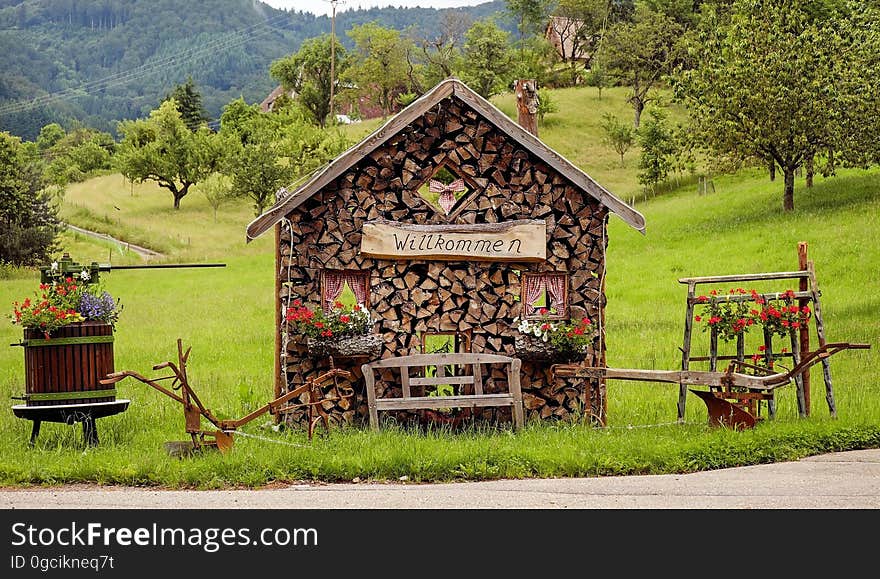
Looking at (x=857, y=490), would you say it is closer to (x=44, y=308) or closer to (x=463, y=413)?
(x=463, y=413)

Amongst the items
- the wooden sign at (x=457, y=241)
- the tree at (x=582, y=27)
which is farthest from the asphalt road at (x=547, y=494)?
the tree at (x=582, y=27)

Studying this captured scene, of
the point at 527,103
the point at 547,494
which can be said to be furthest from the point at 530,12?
the point at 547,494

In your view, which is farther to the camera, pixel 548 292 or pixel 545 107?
pixel 545 107

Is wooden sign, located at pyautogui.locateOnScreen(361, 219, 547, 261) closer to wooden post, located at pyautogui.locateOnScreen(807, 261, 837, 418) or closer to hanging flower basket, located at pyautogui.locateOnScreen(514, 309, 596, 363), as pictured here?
hanging flower basket, located at pyautogui.locateOnScreen(514, 309, 596, 363)

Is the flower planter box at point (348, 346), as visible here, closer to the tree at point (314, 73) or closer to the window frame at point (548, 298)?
the window frame at point (548, 298)

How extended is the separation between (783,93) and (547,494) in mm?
29596

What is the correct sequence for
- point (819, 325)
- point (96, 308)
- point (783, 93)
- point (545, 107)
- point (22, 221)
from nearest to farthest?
point (96, 308)
point (819, 325)
point (783, 93)
point (22, 221)
point (545, 107)

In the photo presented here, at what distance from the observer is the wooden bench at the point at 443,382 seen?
12633 mm

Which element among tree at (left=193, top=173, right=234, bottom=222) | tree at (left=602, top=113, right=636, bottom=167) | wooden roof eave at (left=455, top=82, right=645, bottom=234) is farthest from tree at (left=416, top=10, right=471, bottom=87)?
wooden roof eave at (left=455, top=82, right=645, bottom=234)

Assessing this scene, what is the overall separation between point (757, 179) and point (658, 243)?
17634 millimetres

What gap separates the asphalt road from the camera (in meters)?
9.08

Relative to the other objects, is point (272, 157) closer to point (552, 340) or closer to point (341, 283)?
point (341, 283)

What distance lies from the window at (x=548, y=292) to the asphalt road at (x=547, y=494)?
3.34m

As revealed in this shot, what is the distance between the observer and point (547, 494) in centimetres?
969
